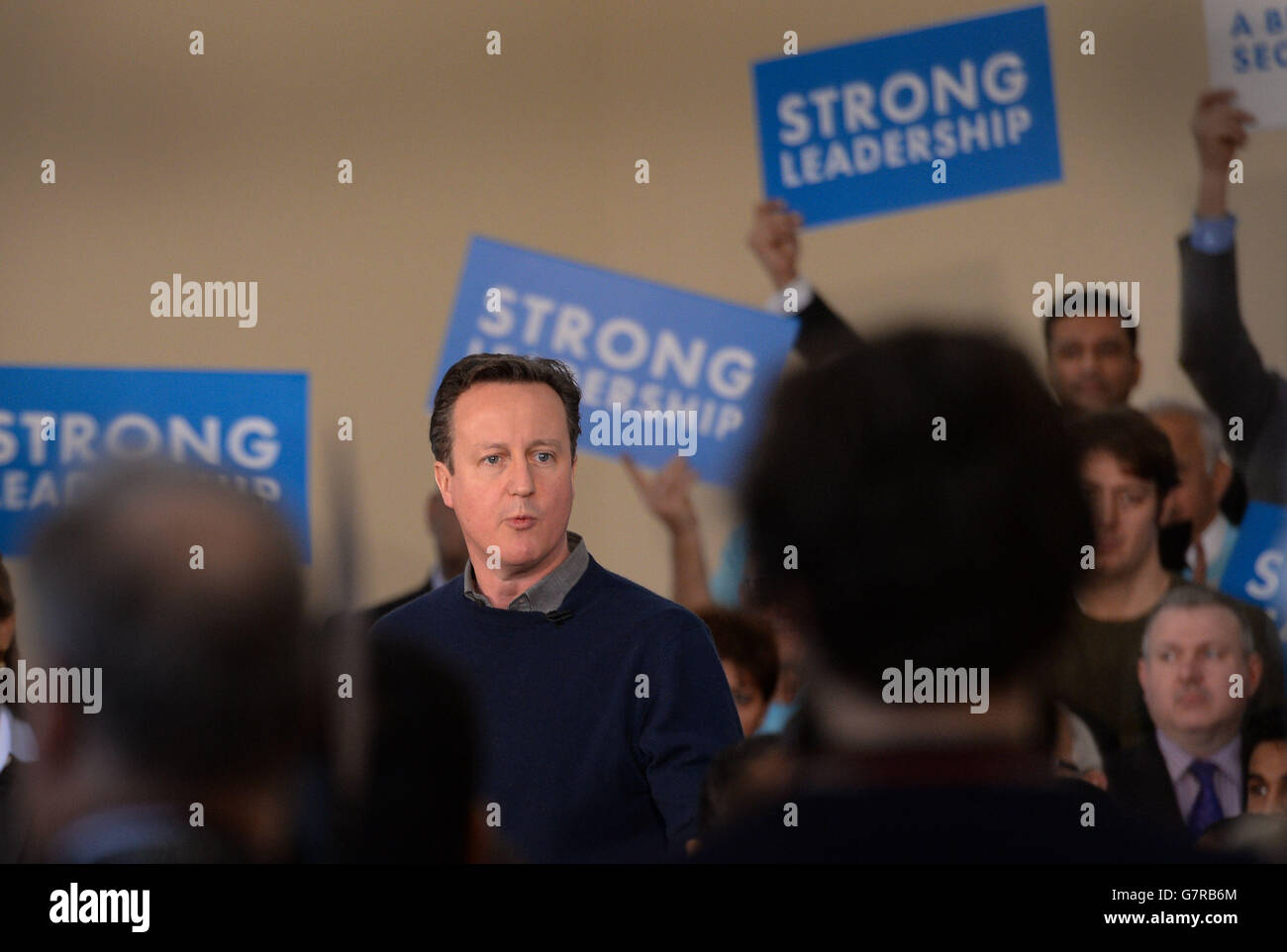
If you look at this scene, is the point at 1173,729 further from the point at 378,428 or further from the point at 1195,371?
the point at 378,428

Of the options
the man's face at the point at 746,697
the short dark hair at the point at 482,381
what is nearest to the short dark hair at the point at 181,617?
the short dark hair at the point at 482,381

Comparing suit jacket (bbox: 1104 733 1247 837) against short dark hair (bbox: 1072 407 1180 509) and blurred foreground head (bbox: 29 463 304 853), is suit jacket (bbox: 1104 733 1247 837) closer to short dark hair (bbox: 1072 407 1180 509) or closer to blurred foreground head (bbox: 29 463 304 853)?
short dark hair (bbox: 1072 407 1180 509)

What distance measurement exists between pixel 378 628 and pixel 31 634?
2.79 ft

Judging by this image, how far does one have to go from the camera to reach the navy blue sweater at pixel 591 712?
2037mm

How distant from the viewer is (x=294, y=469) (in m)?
2.98

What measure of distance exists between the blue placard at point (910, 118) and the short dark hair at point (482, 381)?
3.28 feet

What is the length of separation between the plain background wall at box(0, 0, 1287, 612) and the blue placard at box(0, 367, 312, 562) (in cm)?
5

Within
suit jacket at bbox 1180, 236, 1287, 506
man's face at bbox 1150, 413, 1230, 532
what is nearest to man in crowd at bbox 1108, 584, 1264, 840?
man's face at bbox 1150, 413, 1230, 532

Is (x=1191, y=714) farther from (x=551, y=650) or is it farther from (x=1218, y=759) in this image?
(x=551, y=650)

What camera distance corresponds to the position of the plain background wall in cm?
305

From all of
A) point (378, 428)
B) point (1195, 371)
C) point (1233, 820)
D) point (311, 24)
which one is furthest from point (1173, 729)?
point (311, 24)

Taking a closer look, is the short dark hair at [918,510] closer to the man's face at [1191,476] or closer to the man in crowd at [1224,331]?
the man's face at [1191,476]

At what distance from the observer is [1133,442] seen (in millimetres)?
2824

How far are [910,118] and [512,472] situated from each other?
1342 mm
